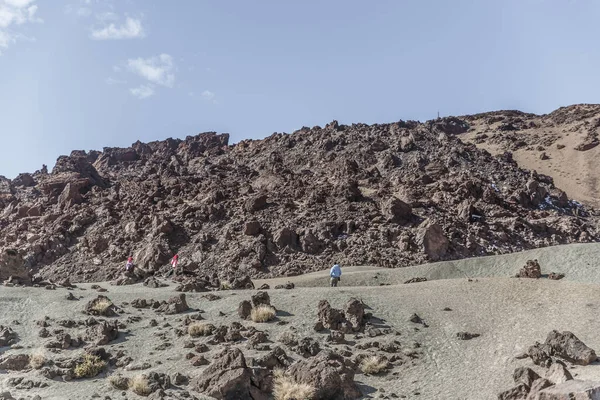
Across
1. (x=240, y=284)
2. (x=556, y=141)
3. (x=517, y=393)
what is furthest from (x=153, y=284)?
(x=556, y=141)

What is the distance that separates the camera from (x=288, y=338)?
1590 centimetres

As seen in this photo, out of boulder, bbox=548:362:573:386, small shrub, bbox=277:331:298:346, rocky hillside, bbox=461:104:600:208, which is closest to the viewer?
boulder, bbox=548:362:573:386

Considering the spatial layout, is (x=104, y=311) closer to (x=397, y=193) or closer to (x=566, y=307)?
(x=566, y=307)

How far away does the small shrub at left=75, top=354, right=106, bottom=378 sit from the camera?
46.4 feet

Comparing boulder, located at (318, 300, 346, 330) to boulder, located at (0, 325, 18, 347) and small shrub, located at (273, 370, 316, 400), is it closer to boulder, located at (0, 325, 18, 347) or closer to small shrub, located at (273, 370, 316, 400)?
small shrub, located at (273, 370, 316, 400)

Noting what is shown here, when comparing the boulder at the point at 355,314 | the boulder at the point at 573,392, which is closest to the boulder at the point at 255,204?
the boulder at the point at 355,314

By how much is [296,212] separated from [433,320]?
20234 mm

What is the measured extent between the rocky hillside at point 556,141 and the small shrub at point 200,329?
46.3 m

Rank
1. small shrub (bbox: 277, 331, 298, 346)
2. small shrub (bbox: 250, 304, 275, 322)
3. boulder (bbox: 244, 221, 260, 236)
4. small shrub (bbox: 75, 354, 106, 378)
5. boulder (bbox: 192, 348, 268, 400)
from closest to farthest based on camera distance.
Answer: boulder (bbox: 192, 348, 268, 400) → small shrub (bbox: 75, 354, 106, 378) → small shrub (bbox: 277, 331, 298, 346) → small shrub (bbox: 250, 304, 275, 322) → boulder (bbox: 244, 221, 260, 236)

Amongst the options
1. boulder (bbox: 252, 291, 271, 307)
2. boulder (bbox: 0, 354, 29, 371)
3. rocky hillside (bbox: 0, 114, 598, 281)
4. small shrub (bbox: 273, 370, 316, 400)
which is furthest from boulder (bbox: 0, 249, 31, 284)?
small shrub (bbox: 273, 370, 316, 400)

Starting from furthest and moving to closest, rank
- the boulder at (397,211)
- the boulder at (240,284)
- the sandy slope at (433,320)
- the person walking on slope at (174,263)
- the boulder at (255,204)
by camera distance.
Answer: the boulder at (255,204) < the boulder at (397,211) < the person walking on slope at (174,263) < the boulder at (240,284) < the sandy slope at (433,320)

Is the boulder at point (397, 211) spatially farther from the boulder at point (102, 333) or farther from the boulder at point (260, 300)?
the boulder at point (102, 333)

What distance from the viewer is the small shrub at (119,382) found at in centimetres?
1311

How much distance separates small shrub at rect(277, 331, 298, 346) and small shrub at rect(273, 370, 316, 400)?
3.23m
